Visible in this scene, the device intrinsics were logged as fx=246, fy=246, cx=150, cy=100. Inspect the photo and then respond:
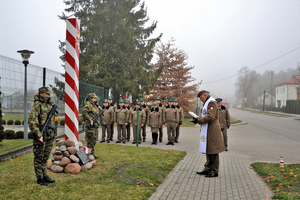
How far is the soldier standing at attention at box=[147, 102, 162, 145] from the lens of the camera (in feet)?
38.5

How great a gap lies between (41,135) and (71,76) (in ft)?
7.80

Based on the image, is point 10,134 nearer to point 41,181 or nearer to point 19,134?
point 19,134

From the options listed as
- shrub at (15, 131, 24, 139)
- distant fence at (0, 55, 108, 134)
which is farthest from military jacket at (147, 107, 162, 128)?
shrub at (15, 131, 24, 139)

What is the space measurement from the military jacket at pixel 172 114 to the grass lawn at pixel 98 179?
3.89m

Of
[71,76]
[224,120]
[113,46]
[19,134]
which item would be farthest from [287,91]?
[71,76]

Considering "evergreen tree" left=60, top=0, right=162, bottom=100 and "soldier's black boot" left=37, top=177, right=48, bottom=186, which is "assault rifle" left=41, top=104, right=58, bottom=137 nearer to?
"soldier's black boot" left=37, top=177, right=48, bottom=186

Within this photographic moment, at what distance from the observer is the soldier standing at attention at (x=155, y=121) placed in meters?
11.8

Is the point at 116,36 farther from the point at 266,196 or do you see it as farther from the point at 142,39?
the point at 266,196

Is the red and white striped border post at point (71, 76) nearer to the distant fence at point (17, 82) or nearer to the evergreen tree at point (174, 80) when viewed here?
the distant fence at point (17, 82)

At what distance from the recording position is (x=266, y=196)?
16.5 ft

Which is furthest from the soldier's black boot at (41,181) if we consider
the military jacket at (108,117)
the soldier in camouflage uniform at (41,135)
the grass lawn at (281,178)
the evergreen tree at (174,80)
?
the evergreen tree at (174,80)

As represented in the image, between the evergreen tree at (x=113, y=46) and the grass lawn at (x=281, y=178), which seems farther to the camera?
the evergreen tree at (x=113, y=46)

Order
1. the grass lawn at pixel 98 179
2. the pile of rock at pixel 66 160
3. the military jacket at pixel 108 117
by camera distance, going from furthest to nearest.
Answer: the military jacket at pixel 108 117, the pile of rock at pixel 66 160, the grass lawn at pixel 98 179

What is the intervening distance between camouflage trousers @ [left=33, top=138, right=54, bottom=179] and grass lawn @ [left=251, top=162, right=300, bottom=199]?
4.80m
